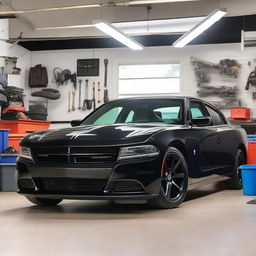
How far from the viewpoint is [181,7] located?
11.0m

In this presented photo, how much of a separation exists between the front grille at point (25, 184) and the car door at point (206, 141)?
66.4 inches

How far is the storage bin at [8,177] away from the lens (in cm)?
683

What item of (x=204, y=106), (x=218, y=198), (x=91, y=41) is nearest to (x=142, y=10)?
(x=91, y=41)

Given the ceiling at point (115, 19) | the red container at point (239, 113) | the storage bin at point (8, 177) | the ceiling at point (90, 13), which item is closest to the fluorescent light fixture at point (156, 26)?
the ceiling at point (115, 19)

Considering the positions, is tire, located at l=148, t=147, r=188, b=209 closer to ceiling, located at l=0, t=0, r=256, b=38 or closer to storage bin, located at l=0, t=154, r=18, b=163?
storage bin, located at l=0, t=154, r=18, b=163

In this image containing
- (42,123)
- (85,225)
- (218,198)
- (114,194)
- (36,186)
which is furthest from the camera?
(42,123)

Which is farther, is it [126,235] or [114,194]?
[114,194]

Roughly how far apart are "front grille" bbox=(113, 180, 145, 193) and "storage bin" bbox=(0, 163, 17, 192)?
10.2 ft

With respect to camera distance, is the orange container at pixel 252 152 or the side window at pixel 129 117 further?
the orange container at pixel 252 152

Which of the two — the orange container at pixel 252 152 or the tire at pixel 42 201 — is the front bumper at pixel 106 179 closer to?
the tire at pixel 42 201

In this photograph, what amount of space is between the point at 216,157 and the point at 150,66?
8605mm

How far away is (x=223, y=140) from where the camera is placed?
18.9ft

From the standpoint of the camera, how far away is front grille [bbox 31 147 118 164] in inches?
163

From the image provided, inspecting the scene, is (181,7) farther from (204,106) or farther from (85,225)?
(85,225)
